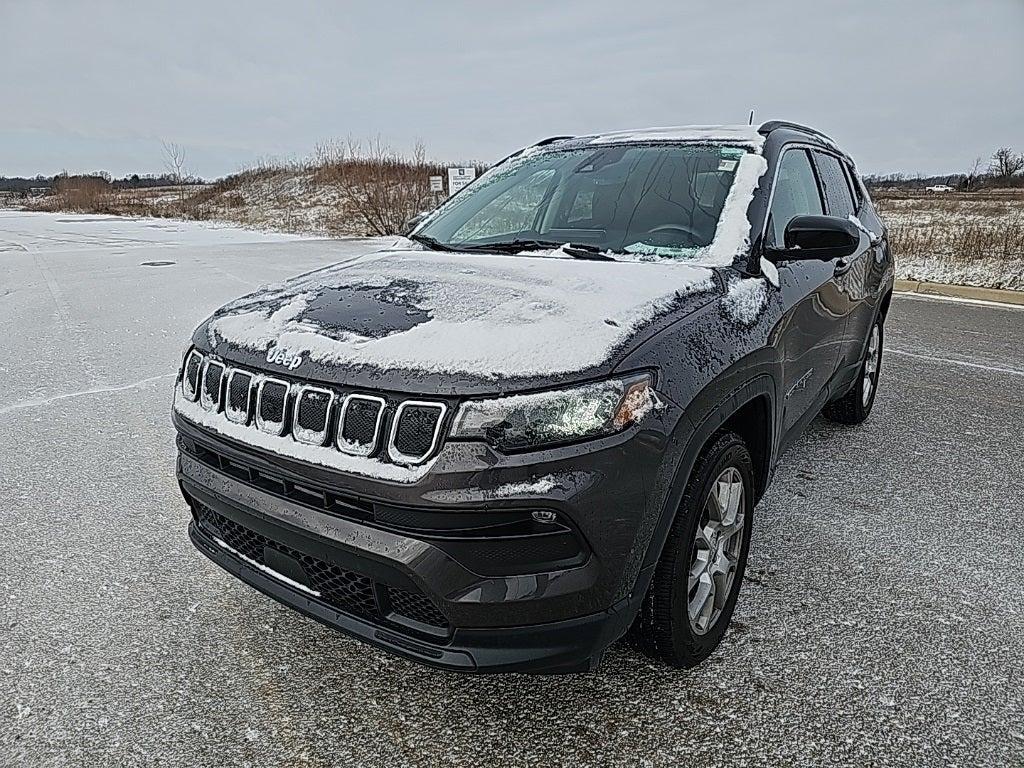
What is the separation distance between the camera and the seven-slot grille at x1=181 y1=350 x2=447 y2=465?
5.79 ft

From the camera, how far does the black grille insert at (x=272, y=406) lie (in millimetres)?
1965

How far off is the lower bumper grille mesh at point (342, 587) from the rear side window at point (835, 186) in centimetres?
290

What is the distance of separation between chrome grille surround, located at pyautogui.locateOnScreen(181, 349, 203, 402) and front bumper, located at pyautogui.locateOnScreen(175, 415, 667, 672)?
0.50 m

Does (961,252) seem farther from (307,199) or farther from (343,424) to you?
(307,199)

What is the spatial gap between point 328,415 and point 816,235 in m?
1.85

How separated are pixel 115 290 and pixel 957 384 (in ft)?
34.2

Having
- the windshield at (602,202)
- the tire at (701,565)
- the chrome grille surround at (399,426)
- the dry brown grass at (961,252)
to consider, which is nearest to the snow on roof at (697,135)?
the windshield at (602,202)

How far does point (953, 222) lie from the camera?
19.4m

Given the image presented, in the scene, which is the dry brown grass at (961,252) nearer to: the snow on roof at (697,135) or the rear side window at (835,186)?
the rear side window at (835,186)

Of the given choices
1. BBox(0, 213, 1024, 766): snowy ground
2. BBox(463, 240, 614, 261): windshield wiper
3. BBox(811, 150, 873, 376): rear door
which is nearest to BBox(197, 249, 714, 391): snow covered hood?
BBox(463, 240, 614, 261): windshield wiper

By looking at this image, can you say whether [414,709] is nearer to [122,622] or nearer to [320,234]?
[122,622]

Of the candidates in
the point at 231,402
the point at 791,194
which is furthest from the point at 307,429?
the point at 791,194

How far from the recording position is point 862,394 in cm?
455

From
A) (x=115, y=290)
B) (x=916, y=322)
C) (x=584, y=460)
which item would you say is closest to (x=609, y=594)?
(x=584, y=460)
